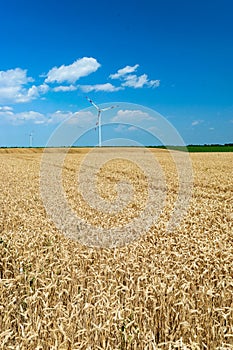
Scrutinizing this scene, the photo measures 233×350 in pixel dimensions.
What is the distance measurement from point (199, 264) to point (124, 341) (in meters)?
2.63

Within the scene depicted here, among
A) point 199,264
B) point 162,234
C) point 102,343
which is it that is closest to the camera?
point 102,343

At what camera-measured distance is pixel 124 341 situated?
3.90 m

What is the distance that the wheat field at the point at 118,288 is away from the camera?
390 cm

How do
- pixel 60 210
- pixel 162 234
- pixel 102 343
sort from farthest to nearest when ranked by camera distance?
pixel 60 210, pixel 162 234, pixel 102 343

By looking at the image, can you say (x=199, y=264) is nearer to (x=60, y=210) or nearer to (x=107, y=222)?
(x=107, y=222)

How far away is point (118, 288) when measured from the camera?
5.31m

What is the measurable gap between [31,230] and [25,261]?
2.40 m

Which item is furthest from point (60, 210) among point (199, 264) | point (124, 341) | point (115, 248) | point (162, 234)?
point (124, 341)

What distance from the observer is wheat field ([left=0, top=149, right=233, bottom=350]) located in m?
3.90

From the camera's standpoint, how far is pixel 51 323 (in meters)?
4.11

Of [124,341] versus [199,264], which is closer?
[124,341]

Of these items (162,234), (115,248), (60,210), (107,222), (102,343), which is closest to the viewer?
(102,343)

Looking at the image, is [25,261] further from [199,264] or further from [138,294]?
[199,264]

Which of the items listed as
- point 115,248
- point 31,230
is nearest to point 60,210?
point 31,230
